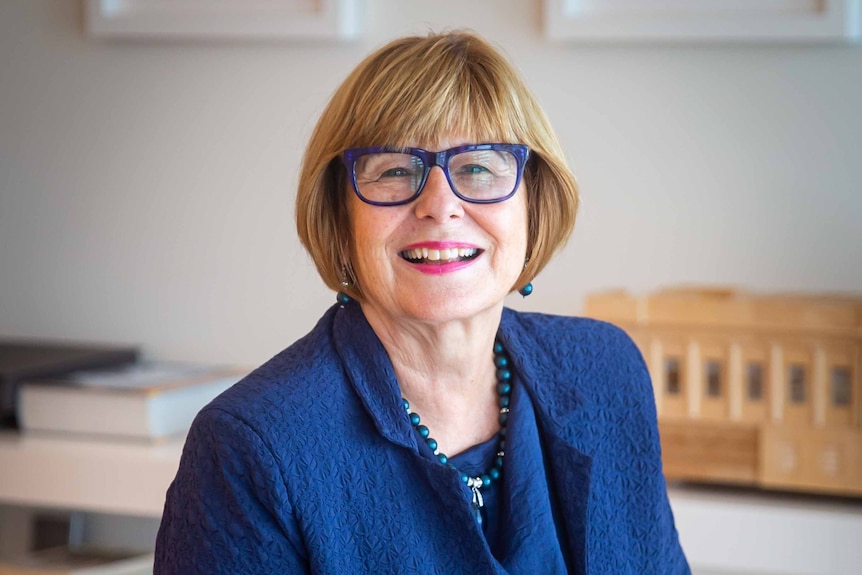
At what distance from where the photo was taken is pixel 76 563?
188cm

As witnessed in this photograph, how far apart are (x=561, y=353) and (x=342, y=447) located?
0.33 meters

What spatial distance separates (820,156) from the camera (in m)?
1.70

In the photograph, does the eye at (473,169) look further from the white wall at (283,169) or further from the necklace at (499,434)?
the white wall at (283,169)

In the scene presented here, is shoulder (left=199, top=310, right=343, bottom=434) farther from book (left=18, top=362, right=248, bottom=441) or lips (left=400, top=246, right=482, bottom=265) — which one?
book (left=18, top=362, right=248, bottom=441)

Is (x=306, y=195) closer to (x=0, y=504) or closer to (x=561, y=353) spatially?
(x=561, y=353)

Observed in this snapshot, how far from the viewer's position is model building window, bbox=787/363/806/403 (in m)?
1.54

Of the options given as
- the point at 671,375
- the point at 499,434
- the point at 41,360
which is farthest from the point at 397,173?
the point at 41,360

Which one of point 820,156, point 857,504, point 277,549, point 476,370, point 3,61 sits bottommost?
point 857,504

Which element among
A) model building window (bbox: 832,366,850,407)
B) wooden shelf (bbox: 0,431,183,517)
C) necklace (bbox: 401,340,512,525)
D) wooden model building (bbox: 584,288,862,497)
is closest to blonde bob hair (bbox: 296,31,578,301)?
necklace (bbox: 401,340,512,525)

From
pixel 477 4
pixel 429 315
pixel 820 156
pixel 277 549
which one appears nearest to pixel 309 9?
pixel 477 4

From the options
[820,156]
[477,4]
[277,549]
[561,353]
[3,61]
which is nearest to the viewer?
[277,549]

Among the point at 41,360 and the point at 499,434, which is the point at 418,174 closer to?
the point at 499,434

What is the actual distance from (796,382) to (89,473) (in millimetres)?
1134

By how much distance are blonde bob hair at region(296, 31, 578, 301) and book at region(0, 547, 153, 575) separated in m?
0.84
